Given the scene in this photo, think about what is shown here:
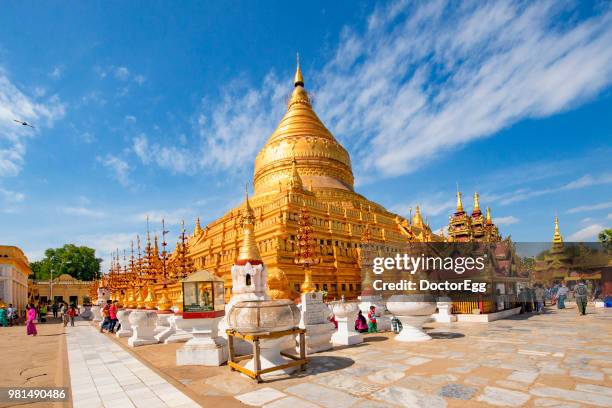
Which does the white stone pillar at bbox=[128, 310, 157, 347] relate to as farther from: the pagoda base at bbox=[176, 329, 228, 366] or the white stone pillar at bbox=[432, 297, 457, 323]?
the white stone pillar at bbox=[432, 297, 457, 323]

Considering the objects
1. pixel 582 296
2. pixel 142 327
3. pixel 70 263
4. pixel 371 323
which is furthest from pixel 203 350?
pixel 70 263

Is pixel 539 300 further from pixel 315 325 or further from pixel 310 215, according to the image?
pixel 315 325

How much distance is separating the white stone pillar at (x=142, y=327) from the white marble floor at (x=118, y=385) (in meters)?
2.03

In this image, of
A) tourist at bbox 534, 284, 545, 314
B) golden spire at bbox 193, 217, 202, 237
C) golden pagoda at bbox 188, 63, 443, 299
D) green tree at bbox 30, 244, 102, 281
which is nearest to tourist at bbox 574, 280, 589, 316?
tourist at bbox 534, 284, 545, 314

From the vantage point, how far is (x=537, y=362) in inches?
299

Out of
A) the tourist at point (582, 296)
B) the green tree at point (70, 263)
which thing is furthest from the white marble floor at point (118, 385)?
the green tree at point (70, 263)

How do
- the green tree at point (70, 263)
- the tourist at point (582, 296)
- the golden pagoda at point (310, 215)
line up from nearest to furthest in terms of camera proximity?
the tourist at point (582, 296)
the golden pagoda at point (310, 215)
the green tree at point (70, 263)

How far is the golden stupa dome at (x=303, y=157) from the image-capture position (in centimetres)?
3824

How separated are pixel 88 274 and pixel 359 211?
67523 millimetres

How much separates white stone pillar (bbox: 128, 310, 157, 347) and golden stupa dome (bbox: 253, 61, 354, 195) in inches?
898

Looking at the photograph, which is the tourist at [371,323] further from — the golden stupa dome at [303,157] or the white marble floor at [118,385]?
the golden stupa dome at [303,157]

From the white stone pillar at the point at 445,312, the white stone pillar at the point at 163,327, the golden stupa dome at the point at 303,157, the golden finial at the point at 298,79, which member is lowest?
the white stone pillar at the point at 445,312

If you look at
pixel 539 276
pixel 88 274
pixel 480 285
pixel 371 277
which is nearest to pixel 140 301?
pixel 371 277

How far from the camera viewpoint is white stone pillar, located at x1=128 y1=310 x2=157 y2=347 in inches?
509
